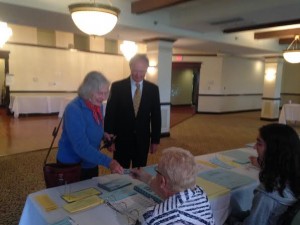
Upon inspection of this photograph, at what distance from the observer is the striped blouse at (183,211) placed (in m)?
1.00

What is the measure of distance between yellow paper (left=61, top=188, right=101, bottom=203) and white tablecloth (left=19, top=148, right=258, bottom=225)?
0.03 meters

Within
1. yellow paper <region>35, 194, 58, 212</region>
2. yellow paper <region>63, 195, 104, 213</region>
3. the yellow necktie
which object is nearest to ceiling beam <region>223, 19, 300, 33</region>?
the yellow necktie

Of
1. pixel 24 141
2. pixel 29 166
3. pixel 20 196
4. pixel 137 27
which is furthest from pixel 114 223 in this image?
pixel 24 141

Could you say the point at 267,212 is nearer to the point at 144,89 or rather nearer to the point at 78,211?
the point at 78,211

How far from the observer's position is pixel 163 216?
1.01 metres

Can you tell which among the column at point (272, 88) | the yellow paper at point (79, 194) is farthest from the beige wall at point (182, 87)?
the yellow paper at point (79, 194)

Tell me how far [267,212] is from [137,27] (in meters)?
4.18

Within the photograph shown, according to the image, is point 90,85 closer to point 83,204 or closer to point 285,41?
point 83,204

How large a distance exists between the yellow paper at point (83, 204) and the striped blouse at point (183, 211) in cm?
39

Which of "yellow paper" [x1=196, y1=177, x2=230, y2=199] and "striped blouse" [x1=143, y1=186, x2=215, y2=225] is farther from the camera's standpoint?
"yellow paper" [x1=196, y1=177, x2=230, y2=199]

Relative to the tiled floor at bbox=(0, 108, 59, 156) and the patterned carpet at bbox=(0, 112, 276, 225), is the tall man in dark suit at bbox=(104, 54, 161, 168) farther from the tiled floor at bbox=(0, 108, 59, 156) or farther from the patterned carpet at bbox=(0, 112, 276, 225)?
the tiled floor at bbox=(0, 108, 59, 156)

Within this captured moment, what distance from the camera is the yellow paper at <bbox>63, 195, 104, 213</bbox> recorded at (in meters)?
1.28

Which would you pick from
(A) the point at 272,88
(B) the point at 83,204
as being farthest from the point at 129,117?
(A) the point at 272,88

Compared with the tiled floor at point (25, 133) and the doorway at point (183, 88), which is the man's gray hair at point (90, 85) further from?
the doorway at point (183, 88)
